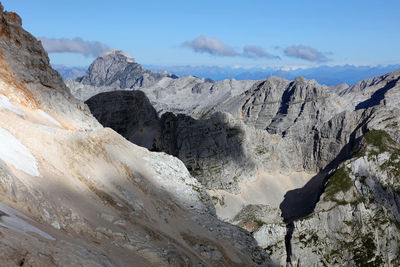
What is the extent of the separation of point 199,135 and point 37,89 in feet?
252

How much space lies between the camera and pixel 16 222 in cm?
1620

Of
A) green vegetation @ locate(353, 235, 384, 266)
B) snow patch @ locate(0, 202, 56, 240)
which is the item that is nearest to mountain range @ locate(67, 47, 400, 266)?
green vegetation @ locate(353, 235, 384, 266)

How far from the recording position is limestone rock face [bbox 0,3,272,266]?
18172mm

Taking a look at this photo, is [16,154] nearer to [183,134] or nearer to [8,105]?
[8,105]

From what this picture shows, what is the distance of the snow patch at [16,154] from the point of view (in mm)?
25359

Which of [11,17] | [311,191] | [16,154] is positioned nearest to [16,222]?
[16,154]

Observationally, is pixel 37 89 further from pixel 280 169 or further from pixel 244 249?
pixel 280 169

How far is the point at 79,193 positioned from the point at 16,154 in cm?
678

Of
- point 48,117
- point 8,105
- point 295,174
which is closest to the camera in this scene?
point 8,105

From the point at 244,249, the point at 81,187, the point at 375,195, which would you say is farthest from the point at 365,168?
the point at 81,187

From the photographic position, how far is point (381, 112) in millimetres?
133500

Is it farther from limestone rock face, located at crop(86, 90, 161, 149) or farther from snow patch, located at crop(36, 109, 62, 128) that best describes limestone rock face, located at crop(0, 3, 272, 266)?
limestone rock face, located at crop(86, 90, 161, 149)

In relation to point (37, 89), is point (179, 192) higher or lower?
lower

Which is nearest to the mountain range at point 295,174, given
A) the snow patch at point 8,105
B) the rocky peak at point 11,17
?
the rocky peak at point 11,17
